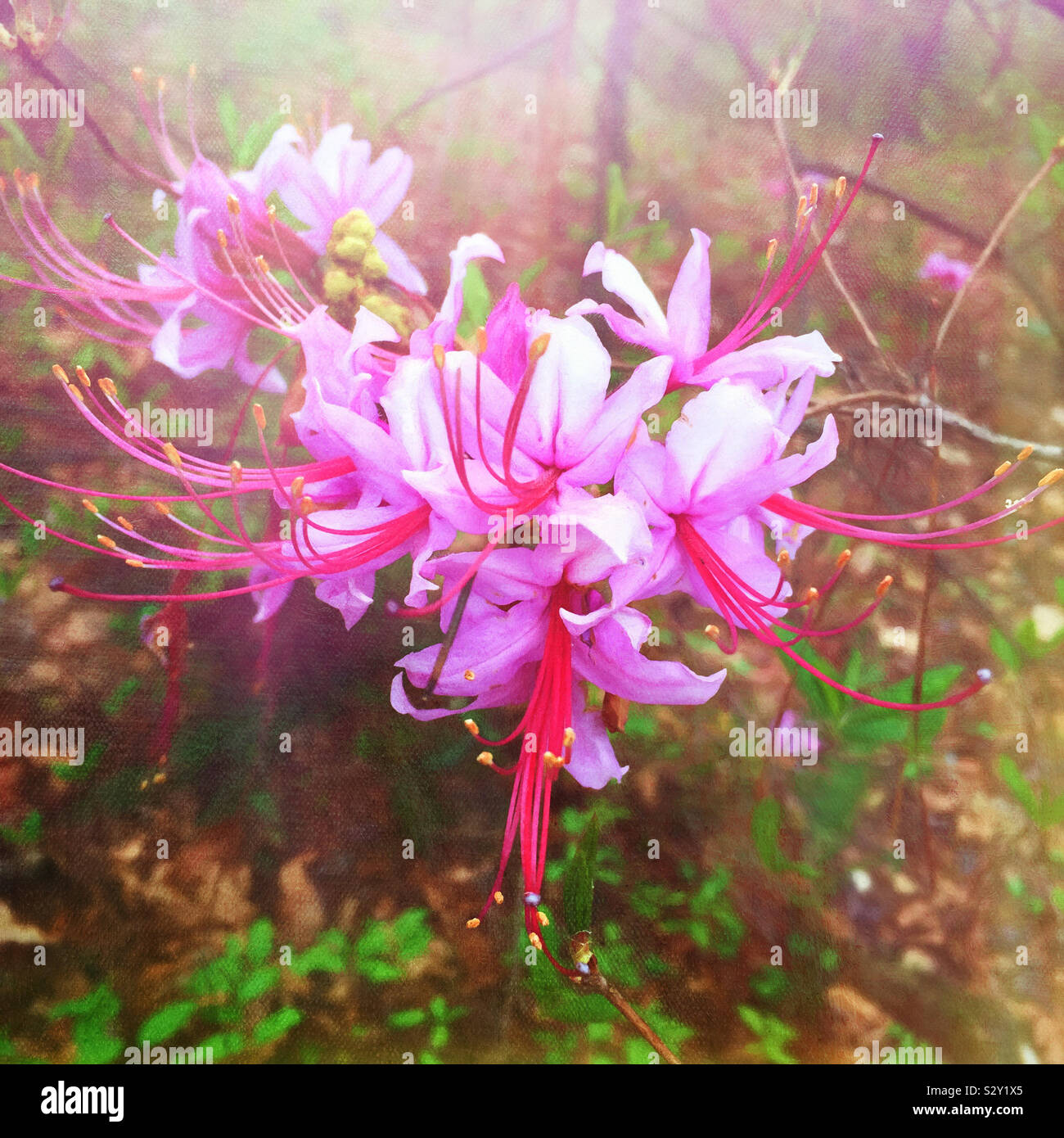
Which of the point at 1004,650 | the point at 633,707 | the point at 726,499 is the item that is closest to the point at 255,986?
the point at 633,707

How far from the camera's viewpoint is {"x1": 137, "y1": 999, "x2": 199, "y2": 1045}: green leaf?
159cm

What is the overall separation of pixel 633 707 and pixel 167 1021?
975 mm

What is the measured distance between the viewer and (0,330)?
5.07 feet

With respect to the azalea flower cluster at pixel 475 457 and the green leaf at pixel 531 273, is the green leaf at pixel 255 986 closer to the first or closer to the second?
the azalea flower cluster at pixel 475 457

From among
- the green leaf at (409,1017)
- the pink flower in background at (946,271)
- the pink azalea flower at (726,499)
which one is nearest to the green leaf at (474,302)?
the pink azalea flower at (726,499)

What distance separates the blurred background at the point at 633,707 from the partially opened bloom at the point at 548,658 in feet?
0.55

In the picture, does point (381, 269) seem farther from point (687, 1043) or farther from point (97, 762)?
point (687, 1043)

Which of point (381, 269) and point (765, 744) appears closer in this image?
point (381, 269)

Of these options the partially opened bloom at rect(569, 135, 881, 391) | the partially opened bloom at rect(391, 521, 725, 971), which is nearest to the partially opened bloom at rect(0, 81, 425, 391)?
the partially opened bloom at rect(569, 135, 881, 391)

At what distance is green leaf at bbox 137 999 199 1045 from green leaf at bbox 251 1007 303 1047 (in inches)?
4.5

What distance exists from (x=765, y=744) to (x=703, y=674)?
0.17 meters

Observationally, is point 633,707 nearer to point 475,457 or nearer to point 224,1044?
point 475,457

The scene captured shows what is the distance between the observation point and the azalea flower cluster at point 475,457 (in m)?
1.17
